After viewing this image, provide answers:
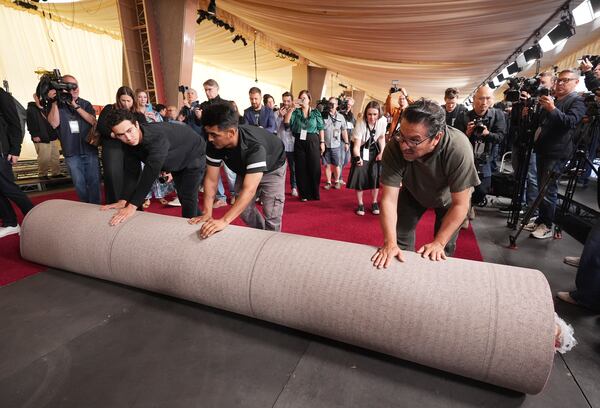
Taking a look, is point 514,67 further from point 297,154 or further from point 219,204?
point 219,204

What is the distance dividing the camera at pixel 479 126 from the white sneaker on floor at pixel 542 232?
101 centimetres

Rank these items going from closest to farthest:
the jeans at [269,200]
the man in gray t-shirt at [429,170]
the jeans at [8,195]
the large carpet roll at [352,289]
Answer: the large carpet roll at [352,289], the man in gray t-shirt at [429,170], the jeans at [269,200], the jeans at [8,195]

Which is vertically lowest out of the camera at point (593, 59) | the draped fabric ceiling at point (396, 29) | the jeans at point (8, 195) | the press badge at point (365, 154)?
the jeans at point (8, 195)

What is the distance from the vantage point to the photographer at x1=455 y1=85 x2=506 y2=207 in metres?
2.83

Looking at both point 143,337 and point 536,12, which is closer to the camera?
point 143,337

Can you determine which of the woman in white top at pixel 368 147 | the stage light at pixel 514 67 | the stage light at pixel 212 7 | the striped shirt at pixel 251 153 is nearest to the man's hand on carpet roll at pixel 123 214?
the striped shirt at pixel 251 153

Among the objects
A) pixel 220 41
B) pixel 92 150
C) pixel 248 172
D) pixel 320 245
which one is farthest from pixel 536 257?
pixel 220 41

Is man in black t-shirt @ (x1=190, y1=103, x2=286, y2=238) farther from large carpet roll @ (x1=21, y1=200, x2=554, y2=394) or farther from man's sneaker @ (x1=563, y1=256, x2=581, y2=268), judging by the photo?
man's sneaker @ (x1=563, y1=256, x2=581, y2=268)

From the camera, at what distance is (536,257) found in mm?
2389

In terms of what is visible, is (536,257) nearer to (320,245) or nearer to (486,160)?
(486,160)

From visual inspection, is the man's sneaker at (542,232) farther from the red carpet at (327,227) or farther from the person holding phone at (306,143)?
the person holding phone at (306,143)

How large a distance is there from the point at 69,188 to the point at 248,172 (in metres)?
5.01

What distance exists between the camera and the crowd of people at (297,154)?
1358 millimetres

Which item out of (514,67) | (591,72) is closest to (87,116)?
(591,72)
